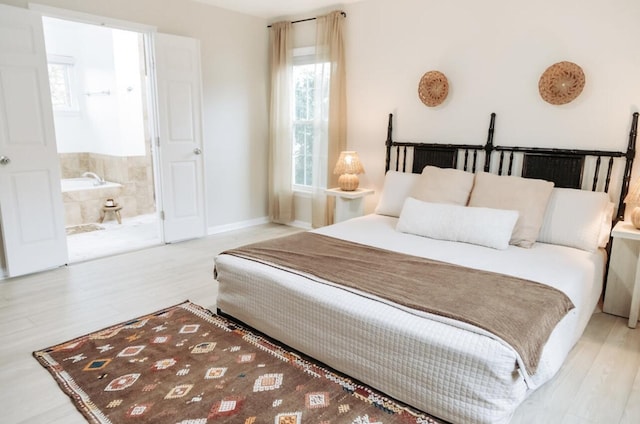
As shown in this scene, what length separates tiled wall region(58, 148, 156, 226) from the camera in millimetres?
5457

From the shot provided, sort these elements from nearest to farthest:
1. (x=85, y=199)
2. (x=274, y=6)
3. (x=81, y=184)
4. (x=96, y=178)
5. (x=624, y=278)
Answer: (x=624, y=278) → (x=274, y=6) → (x=85, y=199) → (x=81, y=184) → (x=96, y=178)

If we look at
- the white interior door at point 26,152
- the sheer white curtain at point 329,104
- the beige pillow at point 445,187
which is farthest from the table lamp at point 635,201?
the white interior door at point 26,152

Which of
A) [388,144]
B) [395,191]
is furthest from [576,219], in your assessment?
[388,144]

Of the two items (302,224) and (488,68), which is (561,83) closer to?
(488,68)

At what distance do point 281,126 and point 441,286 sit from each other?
337 cm

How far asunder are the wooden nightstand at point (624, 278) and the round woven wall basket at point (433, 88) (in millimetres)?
1701

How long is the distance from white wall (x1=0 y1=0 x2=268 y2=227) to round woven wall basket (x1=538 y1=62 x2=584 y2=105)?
3122mm

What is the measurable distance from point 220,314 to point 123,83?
4.24m

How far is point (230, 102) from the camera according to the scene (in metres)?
4.83

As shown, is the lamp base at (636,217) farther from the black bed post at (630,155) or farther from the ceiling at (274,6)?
the ceiling at (274,6)

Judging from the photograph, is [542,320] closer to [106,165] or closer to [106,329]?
[106,329]

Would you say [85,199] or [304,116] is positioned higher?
[304,116]

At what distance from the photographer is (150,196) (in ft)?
19.9

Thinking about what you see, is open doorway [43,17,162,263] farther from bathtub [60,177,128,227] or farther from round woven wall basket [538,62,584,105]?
round woven wall basket [538,62,584,105]
